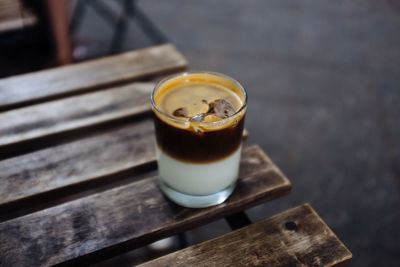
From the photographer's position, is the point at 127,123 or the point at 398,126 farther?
the point at 398,126

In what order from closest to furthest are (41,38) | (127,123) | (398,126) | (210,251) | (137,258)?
(210,251), (127,123), (137,258), (398,126), (41,38)

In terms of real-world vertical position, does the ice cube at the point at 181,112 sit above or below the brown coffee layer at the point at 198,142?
above

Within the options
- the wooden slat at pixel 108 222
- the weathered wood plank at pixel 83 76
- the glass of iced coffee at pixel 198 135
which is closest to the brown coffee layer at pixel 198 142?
the glass of iced coffee at pixel 198 135

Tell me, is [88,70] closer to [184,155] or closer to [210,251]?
[184,155]

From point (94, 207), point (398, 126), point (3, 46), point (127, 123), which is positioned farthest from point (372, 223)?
point (3, 46)

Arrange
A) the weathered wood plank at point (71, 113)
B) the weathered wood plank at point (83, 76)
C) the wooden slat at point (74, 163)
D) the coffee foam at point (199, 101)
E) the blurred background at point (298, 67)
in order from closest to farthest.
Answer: the coffee foam at point (199, 101), the wooden slat at point (74, 163), the weathered wood plank at point (71, 113), the weathered wood plank at point (83, 76), the blurred background at point (298, 67)

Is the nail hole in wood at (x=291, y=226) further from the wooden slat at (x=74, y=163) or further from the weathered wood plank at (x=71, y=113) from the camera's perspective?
the weathered wood plank at (x=71, y=113)
